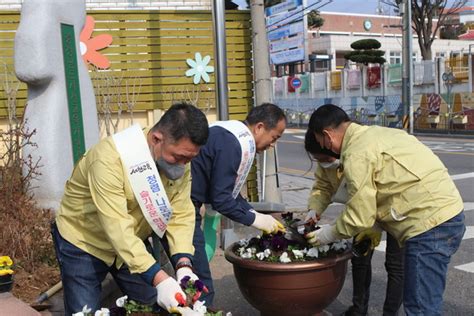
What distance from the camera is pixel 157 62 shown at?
881cm

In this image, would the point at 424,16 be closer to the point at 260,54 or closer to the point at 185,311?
the point at 260,54

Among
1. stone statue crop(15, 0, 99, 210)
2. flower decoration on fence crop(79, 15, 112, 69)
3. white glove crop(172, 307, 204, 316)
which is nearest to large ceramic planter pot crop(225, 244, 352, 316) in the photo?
white glove crop(172, 307, 204, 316)

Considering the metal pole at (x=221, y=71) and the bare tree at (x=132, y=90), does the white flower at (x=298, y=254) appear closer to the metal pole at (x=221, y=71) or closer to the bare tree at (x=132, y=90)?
the metal pole at (x=221, y=71)

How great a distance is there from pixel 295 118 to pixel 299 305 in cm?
3063

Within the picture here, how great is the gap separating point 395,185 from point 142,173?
4.50 feet

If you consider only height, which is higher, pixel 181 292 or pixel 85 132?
pixel 85 132

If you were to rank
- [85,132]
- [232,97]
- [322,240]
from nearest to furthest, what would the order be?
[322,240]
[85,132]
[232,97]

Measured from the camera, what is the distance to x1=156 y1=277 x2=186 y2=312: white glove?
8.50 ft

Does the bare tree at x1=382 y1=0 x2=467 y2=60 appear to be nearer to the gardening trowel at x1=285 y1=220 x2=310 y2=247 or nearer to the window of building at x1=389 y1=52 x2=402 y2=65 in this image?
the window of building at x1=389 y1=52 x2=402 y2=65

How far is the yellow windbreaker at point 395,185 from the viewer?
3074 millimetres

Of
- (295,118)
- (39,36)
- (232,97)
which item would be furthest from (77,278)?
(295,118)

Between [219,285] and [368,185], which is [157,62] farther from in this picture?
[368,185]

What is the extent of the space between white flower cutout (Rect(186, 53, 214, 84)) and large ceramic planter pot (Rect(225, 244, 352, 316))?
214 inches

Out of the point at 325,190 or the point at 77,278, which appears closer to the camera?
the point at 77,278
